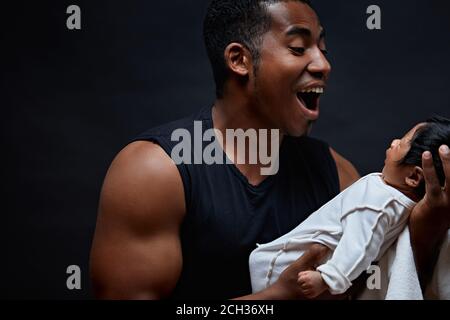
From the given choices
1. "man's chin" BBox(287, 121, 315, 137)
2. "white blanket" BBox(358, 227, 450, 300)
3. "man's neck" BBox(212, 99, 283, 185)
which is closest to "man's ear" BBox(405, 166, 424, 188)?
"white blanket" BBox(358, 227, 450, 300)

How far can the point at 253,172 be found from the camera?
2.13m

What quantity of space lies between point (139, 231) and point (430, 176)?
0.76 meters

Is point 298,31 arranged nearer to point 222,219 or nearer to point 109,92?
point 222,219

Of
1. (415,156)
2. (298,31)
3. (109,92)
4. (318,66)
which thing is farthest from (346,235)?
(109,92)

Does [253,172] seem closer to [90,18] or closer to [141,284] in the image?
[141,284]

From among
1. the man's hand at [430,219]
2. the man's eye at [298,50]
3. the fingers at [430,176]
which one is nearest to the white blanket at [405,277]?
the man's hand at [430,219]

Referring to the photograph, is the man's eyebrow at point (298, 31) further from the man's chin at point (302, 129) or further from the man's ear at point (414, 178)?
the man's ear at point (414, 178)

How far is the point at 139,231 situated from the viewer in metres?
1.93

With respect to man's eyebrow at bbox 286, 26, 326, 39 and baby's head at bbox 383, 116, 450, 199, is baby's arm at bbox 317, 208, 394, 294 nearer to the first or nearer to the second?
baby's head at bbox 383, 116, 450, 199

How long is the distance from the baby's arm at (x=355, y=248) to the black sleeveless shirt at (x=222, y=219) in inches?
11.5

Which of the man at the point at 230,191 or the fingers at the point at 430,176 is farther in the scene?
the man at the point at 230,191

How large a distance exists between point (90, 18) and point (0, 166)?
0.59 meters

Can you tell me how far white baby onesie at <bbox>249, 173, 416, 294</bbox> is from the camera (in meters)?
1.79

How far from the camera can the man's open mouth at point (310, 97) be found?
207 cm
